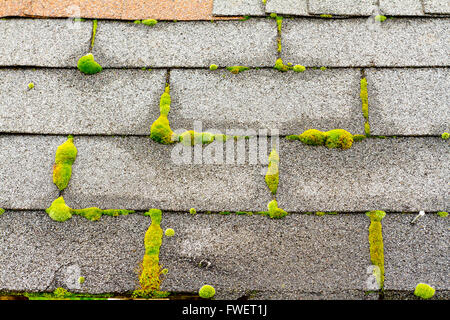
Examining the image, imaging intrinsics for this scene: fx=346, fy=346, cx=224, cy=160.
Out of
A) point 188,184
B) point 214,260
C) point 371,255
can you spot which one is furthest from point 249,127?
point 371,255

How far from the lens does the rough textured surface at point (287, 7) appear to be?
2893 millimetres

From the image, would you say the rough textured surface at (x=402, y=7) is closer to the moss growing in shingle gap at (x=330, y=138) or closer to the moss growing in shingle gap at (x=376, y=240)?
the moss growing in shingle gap at (x=330, y=138)

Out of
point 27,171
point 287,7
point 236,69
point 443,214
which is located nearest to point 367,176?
point 443,214

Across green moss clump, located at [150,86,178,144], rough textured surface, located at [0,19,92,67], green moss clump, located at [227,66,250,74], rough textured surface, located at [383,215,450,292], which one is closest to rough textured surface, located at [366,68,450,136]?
rough textured surface, located at [383,215,450,292]

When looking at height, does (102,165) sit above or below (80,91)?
below

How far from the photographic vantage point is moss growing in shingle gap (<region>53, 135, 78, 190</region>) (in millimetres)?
2410

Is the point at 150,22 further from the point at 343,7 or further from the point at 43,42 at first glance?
the point at 343,7

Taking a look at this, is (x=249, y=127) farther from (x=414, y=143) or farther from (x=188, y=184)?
(x=414, y=143)

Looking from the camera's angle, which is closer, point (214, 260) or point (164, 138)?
point (214, 260)

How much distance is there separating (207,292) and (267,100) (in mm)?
1421

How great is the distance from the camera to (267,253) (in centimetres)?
224

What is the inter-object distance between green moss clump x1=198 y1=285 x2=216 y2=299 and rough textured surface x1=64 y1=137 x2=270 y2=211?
19.9 inches

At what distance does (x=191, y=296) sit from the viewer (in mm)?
2160
